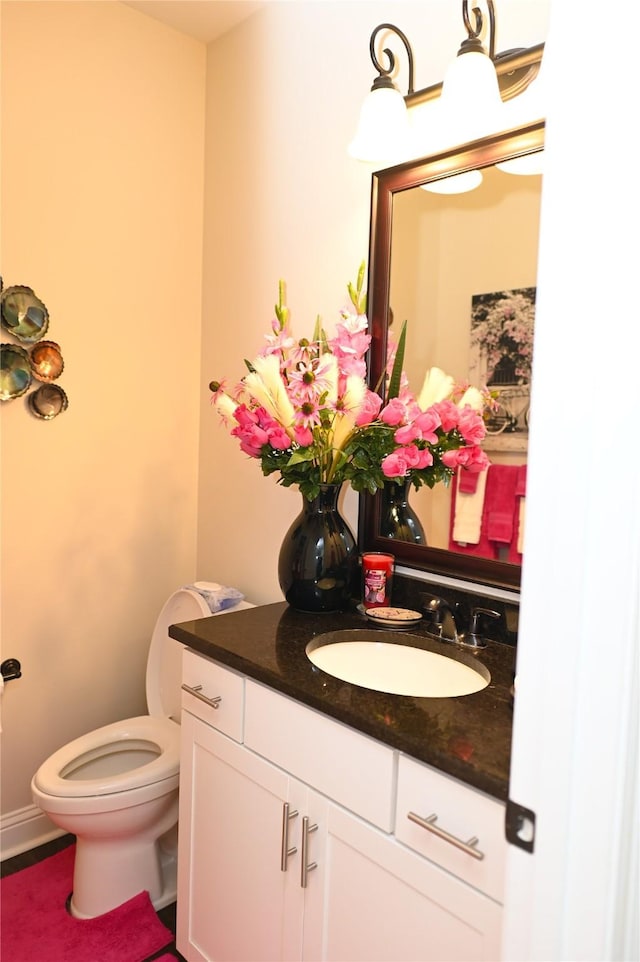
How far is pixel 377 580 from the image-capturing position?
5.49 ft

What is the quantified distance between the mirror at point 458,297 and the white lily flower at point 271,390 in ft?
1.08

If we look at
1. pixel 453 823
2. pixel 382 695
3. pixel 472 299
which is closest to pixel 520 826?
pixel 453 823

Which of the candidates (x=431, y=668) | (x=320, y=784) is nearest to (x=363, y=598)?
(x=431, y=668)

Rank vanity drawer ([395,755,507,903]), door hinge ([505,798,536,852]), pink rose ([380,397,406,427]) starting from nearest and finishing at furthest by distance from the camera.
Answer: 1. door hinge ([505,798,536,852])
2. vanity drawer ([395,755,507,903])
3. pink rose ([380,397,406,427])

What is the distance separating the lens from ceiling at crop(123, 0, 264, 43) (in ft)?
6.99

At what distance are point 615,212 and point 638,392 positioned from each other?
0.16 metres

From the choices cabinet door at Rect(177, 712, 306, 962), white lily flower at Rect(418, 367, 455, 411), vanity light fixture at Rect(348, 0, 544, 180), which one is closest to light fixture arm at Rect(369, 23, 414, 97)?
vanity light fixture at Rect(348, 0, 544, 180)

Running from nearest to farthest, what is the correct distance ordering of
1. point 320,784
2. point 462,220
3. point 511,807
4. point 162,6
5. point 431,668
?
1. point 511,807
2. point 320,784
3. point 431,668
4. point 462,220
5. point 162,6

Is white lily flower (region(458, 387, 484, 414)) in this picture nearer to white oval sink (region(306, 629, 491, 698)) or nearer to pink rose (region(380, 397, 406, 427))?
pink rose (region(380, 397, 406, 427))

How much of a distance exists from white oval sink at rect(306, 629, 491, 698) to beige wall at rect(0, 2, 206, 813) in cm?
106

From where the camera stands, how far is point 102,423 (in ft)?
7.17

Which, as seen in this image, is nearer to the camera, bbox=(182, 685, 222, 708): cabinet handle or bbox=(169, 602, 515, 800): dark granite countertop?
bbox=(169, 602, 515, 800): dark granite countertop

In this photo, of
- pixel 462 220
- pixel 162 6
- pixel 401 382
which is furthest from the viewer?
pixel 162 6

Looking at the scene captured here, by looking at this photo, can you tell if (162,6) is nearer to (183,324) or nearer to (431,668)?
(183,324)
